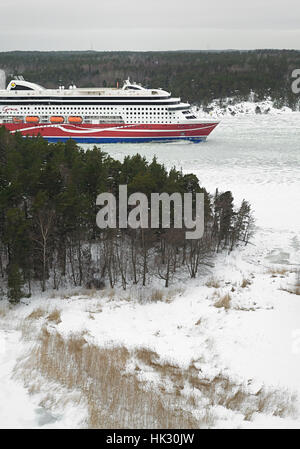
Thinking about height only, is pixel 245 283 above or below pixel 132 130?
below

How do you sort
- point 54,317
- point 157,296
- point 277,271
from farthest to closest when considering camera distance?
point 277,271, point 157,296, point 54,317

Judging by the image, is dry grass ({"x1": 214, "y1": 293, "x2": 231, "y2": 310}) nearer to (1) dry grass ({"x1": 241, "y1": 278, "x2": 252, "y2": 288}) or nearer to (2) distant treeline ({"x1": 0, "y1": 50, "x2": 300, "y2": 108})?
(1) dry grass ({"x1": 241, "y1": 278, "x2": 252, "y2": 288})

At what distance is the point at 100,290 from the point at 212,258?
446 cm

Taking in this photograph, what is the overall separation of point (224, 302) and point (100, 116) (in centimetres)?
3430

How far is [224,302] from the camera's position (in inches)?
498

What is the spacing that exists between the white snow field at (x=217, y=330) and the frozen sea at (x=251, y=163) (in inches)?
24.6

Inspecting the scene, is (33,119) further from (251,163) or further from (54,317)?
(54,317)

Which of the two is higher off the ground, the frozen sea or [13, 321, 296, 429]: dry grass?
the frozen sea

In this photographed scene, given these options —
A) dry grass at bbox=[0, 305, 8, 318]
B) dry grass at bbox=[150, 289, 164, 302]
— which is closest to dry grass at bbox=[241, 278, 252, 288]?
dry grass at bbox=[150, 289, 164, 302]

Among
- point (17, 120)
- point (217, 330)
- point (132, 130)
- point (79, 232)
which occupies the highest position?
point (17, 120)

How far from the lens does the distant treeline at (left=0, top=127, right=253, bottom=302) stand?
1325 centimetres

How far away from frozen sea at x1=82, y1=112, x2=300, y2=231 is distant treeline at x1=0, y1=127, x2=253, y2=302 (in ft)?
16.4

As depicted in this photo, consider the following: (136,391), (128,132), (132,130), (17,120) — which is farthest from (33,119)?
(136,391)

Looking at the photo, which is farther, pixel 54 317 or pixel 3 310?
pixel 3 310
